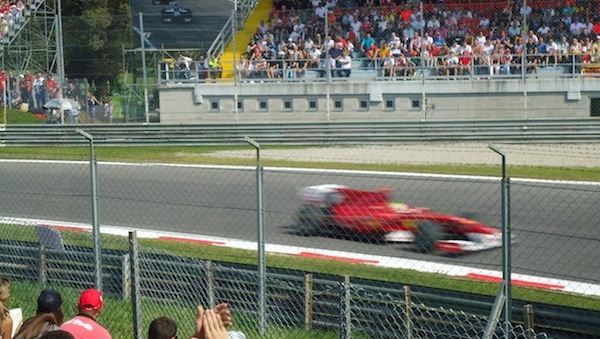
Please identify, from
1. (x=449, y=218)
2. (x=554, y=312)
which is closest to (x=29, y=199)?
(x=449, y=218)

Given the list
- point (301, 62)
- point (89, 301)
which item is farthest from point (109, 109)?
point (89, 301)

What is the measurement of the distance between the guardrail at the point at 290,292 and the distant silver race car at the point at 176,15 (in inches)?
846

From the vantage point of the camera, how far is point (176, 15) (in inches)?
1345

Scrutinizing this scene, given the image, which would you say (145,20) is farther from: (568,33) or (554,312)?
(554,312)

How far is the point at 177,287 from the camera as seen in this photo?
10602 millimetres

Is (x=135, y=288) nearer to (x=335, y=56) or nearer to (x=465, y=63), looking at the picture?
Answer: (x=465, y=63)

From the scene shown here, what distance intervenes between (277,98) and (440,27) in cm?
477

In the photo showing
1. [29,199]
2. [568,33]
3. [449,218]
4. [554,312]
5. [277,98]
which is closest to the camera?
[554,312]

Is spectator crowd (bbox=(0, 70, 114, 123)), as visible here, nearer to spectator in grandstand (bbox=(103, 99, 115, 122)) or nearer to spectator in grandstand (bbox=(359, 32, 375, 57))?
spectator in grandstand (bbox=(103, 99, 115, 122))

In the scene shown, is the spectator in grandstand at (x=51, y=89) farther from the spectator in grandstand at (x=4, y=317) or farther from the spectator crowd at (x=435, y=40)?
the spectator in grandstand at (x=4, y=317)

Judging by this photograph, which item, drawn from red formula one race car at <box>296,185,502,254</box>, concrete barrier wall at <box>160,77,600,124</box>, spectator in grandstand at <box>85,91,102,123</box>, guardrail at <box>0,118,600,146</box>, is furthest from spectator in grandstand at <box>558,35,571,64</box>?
red formula one race car at <box>296,185,502,254</box>

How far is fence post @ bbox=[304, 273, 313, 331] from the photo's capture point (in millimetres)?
9562

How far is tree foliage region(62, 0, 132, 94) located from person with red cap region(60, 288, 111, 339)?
937 inches

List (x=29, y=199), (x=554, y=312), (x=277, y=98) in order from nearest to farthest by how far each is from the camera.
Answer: (x=554, y=312), (x=29, y=199), (x=277, y=98)
